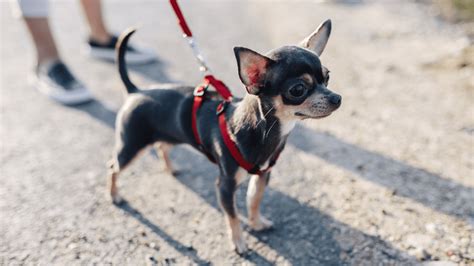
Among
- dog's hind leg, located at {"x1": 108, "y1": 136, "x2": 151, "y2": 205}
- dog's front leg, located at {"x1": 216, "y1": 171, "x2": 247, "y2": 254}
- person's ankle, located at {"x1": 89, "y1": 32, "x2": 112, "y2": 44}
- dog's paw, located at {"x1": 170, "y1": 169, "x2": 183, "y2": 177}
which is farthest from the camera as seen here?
person's ankle, located at {"x1": 89, "y1": 32, "x2": 112, "y2": 44}

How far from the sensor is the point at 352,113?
155 inches

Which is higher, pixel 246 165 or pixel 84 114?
pixel 246 165

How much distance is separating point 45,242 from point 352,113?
274 cm

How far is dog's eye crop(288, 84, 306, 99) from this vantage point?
6.88 feet

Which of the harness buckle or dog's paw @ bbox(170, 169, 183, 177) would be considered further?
dog's paw @ bbox(170, 169, 183, 177)

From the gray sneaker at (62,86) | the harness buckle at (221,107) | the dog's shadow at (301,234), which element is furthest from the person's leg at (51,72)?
the harness buckle at (221,107)

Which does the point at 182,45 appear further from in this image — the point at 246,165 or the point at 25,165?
the point at 246,165

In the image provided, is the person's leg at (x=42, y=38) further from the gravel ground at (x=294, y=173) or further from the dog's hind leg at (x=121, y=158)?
the dog's hind leg at (x=121, y=158)

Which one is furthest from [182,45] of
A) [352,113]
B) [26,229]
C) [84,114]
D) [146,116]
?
[26,229]

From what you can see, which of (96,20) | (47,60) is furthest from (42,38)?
(96,20)

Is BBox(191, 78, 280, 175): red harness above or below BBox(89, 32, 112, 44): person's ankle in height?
above

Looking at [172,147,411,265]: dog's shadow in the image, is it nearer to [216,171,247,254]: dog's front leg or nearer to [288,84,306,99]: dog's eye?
[216,171,247,254]: dog's front leg

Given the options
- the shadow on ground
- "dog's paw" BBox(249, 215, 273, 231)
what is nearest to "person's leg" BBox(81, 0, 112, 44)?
the shadow on ground

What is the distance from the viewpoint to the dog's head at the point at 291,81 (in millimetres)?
2092
